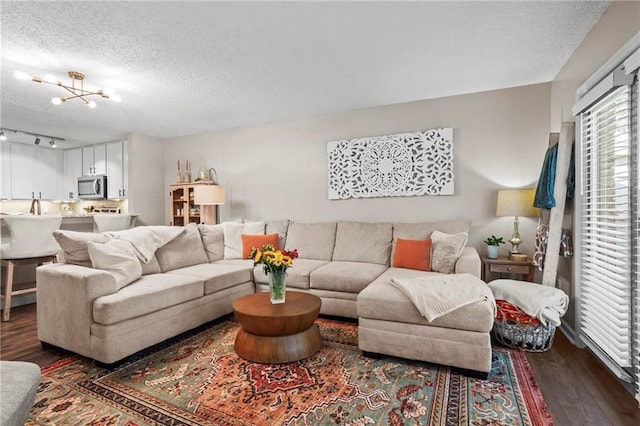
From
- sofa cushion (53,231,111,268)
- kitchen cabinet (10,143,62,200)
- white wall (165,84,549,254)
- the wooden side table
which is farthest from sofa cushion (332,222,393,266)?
kitchen cabinet (10,143,62,200)

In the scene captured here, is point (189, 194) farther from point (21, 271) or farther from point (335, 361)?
point (335, 361)

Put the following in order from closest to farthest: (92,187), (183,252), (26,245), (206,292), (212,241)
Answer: (206,292)
(26,245)
(183,252)
(212,241)
(92,187)

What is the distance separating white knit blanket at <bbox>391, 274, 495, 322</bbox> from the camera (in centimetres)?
212

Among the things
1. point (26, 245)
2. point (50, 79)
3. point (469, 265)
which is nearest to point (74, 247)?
point (26, 245)

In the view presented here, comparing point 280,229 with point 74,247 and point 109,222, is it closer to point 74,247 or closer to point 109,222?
point 74,247

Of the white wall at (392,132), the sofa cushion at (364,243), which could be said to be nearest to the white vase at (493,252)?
the white wall at (392,132)

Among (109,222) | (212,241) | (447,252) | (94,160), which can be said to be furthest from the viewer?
(94,160)

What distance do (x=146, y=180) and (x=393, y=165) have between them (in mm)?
4327

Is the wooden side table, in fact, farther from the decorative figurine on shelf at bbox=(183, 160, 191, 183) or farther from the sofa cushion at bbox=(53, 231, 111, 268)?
the decorative figurine on shelf at bbox=(183, 160, 191, 183)

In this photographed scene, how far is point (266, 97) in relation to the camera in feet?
12.7

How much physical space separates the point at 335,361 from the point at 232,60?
265cm

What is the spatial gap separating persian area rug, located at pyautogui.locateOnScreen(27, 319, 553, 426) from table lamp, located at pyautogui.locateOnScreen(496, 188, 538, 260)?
1.32 metres

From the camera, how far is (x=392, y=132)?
163 inches

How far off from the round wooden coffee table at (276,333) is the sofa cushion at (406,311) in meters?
0.41
